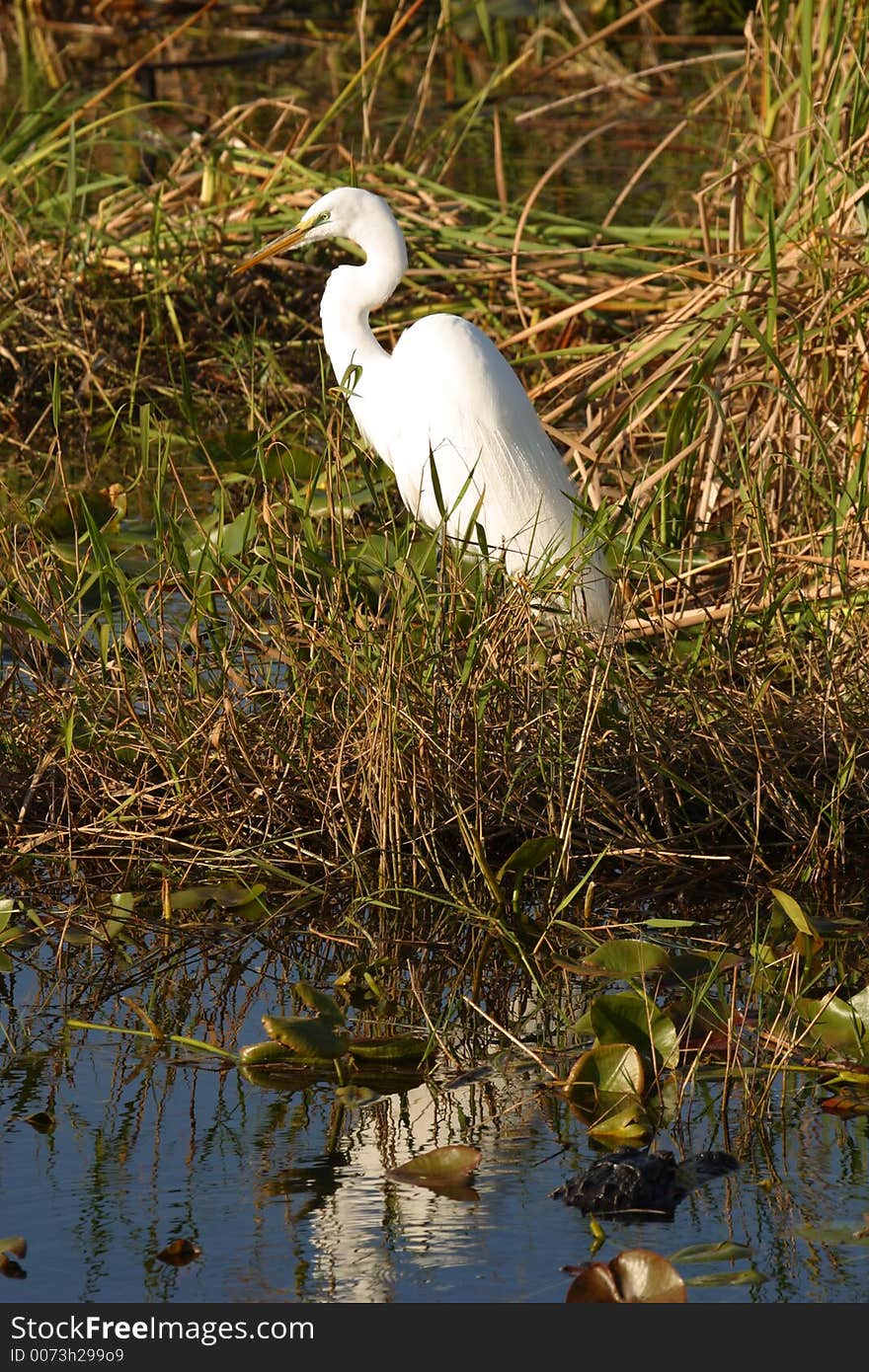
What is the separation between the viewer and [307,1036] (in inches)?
87.6

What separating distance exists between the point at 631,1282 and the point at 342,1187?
37cm

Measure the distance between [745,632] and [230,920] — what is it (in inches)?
43.8

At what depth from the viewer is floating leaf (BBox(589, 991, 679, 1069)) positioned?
221 centimetres

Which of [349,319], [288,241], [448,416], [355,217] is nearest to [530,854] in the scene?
[448,416]

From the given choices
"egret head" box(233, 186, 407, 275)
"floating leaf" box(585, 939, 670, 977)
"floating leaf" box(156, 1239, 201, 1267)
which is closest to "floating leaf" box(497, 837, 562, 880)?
"floating leaf" box(585, 939, 670, 977)

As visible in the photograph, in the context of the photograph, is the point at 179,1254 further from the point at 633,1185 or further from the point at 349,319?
the point at 349,319

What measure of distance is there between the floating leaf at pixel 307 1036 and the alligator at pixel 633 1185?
0.36 metres

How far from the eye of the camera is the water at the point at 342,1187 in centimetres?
182

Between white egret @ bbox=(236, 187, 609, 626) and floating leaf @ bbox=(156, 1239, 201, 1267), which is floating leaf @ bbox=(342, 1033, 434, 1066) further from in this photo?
white egret @ bbox=(236, 187, 609, 626)

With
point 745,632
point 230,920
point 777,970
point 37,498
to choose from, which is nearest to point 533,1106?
point 777,970

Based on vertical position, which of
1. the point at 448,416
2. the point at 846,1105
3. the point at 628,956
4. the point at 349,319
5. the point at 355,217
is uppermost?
the point at 355,217

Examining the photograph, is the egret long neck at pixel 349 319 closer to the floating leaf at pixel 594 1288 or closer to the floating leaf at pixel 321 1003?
the floating leaf at pixel 321 1003

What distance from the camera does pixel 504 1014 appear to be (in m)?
2.43
